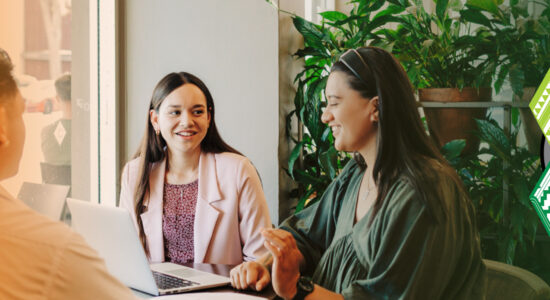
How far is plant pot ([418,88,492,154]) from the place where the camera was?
1.70m

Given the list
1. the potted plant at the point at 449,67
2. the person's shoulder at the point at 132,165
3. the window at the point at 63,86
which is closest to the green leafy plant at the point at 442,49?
the potted plant at the point at 449,67

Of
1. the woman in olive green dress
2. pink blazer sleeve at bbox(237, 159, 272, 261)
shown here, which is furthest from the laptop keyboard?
pink blazer sleeve at bbox(237, 159, 272, 261)

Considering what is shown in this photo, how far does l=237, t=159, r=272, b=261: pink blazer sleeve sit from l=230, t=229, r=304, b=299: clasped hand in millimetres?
514

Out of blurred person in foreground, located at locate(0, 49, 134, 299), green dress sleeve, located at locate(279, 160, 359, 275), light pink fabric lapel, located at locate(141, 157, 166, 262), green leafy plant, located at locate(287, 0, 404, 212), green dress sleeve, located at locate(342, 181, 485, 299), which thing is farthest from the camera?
light pink fabric lapel, located at locate(141, 157, 166, 262)

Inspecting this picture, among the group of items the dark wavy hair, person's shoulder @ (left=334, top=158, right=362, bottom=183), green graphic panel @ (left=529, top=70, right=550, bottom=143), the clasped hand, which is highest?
the dark wavy hair

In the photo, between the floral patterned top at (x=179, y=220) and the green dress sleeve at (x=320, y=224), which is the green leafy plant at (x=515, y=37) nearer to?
the green dress sleeve at (x=320, y=224)

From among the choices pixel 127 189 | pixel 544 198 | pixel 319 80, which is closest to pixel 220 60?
pixel 319 80

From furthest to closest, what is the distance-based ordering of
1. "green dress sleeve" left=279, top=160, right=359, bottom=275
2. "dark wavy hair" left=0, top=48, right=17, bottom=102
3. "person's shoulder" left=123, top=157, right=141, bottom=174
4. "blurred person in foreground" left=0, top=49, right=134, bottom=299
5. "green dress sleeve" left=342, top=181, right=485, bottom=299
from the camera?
"person's shoulder" left=123, top=157, right=141, bottom=174
"green dress sleeve" left=279, top=160, right=359, bottom=275
"green dress sleeve" left=342, top=181, right=485, bottom=299
"dark wavy hair" left=0, top=48, right=17, bottom=102
"blurred person in foreground" left=0, top=49, right=134, bottom=299

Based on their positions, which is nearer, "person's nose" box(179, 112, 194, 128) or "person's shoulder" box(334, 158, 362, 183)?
"person's shoulder" box(334, 158, 362, 183)

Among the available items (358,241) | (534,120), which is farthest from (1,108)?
(534,120)

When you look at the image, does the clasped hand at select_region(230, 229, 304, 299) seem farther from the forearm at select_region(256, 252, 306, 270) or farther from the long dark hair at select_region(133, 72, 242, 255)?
the long dark hair at select_region(133, 72, 242, 255)

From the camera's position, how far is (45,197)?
1.64 meters

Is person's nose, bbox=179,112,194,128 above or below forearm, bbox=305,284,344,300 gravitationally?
above

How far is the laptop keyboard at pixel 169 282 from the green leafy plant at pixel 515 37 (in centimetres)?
109
